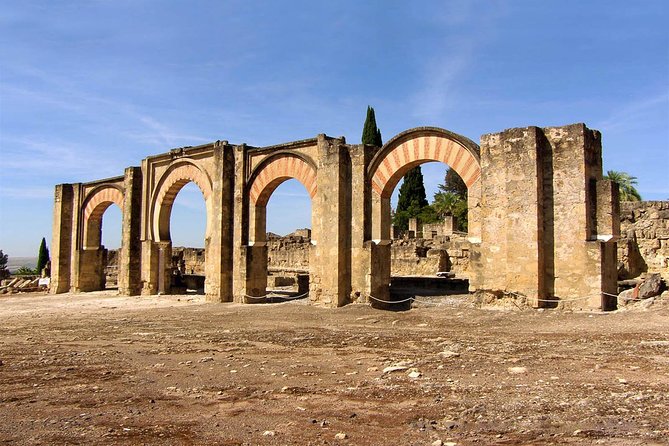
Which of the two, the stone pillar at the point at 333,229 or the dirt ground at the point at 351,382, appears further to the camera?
the stone pillar at the point at 333,229

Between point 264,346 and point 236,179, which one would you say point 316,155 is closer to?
point 236,179

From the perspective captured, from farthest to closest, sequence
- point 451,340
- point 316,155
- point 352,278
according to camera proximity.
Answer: point 316,155 → point 352,278 → point 451,340

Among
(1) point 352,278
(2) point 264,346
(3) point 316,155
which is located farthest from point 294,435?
(3) point 316,155

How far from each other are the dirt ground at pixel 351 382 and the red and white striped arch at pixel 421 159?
270 centimetres

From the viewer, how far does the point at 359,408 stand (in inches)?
148

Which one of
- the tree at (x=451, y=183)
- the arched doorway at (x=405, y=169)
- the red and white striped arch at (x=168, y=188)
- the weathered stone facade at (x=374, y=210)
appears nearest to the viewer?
the weathered stone facade at (x=374, y=210)

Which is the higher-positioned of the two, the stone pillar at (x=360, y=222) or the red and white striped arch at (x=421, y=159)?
the red and white striped arch at (x=421, y=159)

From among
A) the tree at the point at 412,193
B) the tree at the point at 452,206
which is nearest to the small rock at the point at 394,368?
the tree at the point at 452,206

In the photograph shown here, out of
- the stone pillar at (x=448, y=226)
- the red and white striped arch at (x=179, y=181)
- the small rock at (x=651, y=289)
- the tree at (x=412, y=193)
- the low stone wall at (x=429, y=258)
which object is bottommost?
the small rock at (x=651, y=289)

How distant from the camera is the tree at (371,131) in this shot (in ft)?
121

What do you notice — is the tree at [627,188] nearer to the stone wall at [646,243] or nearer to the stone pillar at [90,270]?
the stone wall at [646,243]

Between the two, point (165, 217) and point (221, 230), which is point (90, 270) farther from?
point (221, 230)

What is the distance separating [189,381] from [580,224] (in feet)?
21.5

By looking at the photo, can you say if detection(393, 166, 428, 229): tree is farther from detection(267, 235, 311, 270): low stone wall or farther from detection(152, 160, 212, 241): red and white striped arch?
detection(152, 160, 212, 241): red and white striped arch
